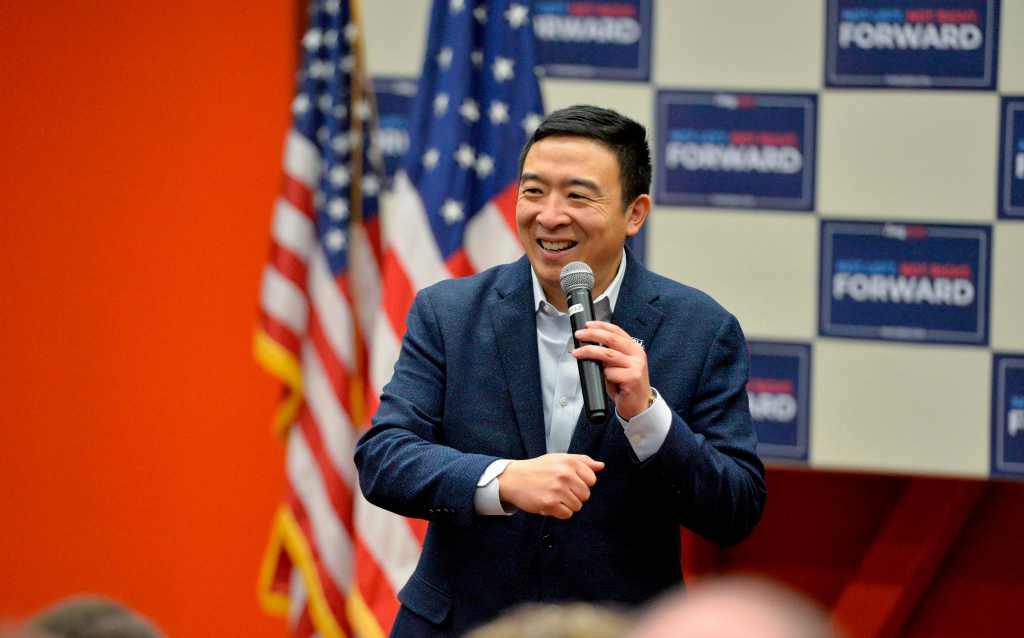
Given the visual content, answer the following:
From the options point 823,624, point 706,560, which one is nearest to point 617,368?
point 823,624

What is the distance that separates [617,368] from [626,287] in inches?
14.3

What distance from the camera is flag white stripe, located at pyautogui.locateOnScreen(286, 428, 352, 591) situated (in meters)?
3.98

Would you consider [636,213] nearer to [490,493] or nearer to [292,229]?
[490,493]

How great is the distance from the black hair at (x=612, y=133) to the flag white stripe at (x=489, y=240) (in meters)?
1.33

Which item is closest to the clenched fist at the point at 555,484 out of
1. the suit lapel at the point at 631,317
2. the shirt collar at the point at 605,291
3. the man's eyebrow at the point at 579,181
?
the suit lapel at the point at 631,317

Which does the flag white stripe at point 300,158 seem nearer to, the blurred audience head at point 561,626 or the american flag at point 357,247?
the american flag at point 357,247

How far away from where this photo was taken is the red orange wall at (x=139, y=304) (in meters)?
4.36

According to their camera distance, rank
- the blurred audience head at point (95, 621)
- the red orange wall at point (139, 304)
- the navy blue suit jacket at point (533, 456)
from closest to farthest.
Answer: the blurred audience head at point (95, 621) → the navy blue suit jacket at point (533, 456) → the red orange wall at point (139, 304)

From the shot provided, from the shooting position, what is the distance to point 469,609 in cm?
219

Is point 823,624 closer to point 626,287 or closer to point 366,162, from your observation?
point 626,287

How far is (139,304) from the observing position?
4410 millimetres

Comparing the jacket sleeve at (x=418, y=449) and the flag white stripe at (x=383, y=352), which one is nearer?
the jacket sleeve at (x=418, y=449)

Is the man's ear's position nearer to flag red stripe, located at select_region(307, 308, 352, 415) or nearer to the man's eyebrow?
the man's eyebrow

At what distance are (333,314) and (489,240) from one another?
1.90 ft
